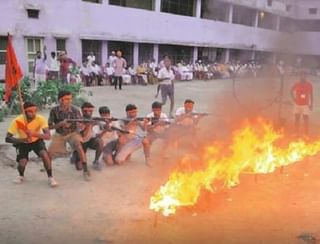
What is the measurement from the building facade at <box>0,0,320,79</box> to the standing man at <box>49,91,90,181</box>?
3137 millimetres

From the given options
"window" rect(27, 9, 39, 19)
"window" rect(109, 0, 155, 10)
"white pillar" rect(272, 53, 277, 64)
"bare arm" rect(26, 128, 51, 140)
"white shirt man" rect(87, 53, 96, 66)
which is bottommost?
"bare arm" rect(26, 128, 51, 140)

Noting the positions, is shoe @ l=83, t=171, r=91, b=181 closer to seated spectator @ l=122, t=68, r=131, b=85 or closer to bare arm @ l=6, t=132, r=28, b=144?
bare arm @ l=6, t=132, r=28, b=144

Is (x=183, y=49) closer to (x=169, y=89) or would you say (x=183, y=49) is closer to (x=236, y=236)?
(x=169, y=89)

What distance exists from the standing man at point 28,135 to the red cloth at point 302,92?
17.9 feet

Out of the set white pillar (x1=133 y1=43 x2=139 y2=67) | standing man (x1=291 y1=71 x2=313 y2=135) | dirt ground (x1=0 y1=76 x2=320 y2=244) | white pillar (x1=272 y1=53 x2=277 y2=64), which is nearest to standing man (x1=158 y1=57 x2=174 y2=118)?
standing man (x1=291 y1=71 x2=313 y2=135)

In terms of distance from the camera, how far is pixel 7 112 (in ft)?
33.7

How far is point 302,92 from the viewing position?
8.98 m

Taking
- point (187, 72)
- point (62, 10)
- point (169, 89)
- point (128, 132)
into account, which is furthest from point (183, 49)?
point (128, 132)

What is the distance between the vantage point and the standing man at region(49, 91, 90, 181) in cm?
603

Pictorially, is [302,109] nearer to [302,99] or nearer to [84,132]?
[302,99]

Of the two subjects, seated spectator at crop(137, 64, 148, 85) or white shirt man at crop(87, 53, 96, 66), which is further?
seated spectator at crop(137, 64, 148, 85)

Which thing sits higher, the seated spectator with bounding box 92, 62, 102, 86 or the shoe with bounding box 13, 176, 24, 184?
the seated spectator with bounding box 92, 62, 102, 86

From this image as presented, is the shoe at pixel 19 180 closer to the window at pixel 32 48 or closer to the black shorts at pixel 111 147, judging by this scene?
the black shorts at pixel 111 147

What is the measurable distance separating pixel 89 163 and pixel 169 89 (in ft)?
15.9
